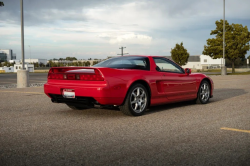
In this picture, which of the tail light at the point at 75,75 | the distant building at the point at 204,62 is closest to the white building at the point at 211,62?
the distant building at the point at 204,62

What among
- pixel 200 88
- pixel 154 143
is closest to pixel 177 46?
pixel 200 88

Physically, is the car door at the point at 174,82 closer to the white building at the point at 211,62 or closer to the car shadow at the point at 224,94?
the car shadow at the point at 224,94

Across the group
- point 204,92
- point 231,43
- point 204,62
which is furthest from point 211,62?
point 204,92

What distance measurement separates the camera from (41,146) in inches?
154

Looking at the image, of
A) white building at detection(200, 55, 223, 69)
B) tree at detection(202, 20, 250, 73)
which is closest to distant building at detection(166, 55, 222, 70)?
white building at detection(200, 55, 223, 69)

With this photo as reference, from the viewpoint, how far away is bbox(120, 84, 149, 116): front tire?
19.6 ft

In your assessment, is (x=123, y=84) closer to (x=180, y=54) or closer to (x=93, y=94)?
(x=93, y=94)

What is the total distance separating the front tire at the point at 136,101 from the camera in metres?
5.98

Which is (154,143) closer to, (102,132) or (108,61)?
(102,132)

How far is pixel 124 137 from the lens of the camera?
174 inches

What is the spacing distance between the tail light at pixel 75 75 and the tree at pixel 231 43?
126 feet

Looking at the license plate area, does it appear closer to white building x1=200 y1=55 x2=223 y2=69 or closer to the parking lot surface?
the parking lot surface

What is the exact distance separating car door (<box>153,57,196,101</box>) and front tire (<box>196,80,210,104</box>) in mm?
279

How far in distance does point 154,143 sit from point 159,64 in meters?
3.17
